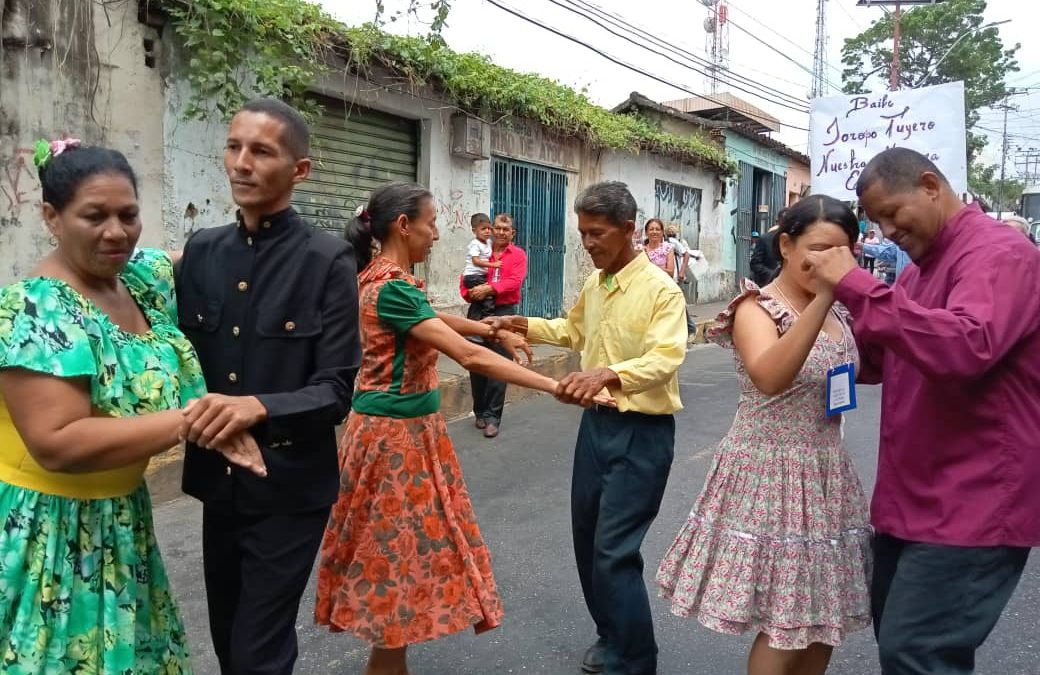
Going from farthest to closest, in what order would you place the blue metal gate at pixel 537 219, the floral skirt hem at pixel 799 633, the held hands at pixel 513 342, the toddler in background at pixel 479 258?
the blue metal gate at pixel 537 219 < the toddler in background at pixel 479 258 < the held hands at pixel 513 342 < the floral skirt hem at pixel 799 633

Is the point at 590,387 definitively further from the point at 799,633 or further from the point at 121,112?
the point at 121,112

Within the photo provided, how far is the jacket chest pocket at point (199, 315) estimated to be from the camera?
6.59 feet

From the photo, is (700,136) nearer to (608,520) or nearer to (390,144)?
(390,144)

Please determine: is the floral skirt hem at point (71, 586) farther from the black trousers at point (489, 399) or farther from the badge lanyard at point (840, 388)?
the black trousers at point (489, 399)

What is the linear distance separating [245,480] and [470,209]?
792cm

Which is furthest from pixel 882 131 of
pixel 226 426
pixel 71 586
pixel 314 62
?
pixel 314 62

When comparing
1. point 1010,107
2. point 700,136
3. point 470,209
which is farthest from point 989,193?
point 470,209

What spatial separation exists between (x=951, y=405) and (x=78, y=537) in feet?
6.63

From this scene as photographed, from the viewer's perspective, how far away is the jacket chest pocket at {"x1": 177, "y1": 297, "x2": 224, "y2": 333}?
2.01 metres

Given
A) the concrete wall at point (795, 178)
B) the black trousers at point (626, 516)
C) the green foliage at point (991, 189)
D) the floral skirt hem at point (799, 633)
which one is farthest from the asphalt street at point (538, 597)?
the green foliage at point (991, 189)

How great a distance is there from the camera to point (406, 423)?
8.84ft

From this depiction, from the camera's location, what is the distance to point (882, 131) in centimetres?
455

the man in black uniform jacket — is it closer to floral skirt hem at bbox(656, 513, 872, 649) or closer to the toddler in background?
floral skirt hem at bbox(656, 513, 872, 649)

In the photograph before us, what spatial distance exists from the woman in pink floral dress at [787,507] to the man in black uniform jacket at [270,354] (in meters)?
1.14
